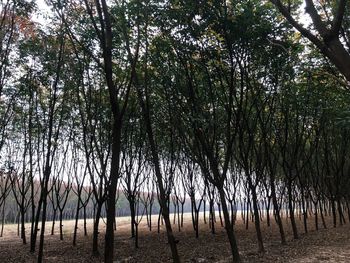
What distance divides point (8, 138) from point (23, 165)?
2129 millimetres

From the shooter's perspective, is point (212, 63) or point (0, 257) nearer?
point (212, 63)

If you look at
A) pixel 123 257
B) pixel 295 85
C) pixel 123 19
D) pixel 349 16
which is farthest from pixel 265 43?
pixel 123 257

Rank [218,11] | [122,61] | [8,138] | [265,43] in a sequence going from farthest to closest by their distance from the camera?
[8,138]
[122,61]
[265,43]
[218,11]

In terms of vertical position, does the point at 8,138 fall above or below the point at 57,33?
below

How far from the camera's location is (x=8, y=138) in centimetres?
2378

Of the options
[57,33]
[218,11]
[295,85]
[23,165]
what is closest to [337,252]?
[295,85]

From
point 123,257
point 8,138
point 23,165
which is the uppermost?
point 8,138

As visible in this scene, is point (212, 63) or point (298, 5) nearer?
point (298, 5)

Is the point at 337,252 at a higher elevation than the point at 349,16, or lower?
lower

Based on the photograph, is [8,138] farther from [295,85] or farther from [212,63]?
[295,85]

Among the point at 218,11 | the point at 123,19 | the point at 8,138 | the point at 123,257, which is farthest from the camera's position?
the point at 8,138

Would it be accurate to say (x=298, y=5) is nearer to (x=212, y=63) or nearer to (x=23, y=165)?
(x=212, y=63)

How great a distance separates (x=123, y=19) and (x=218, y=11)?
10.8ft

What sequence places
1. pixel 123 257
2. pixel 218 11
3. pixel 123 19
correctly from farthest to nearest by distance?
pixel 123 257 → pixel 218 11 → pixel 123 19
